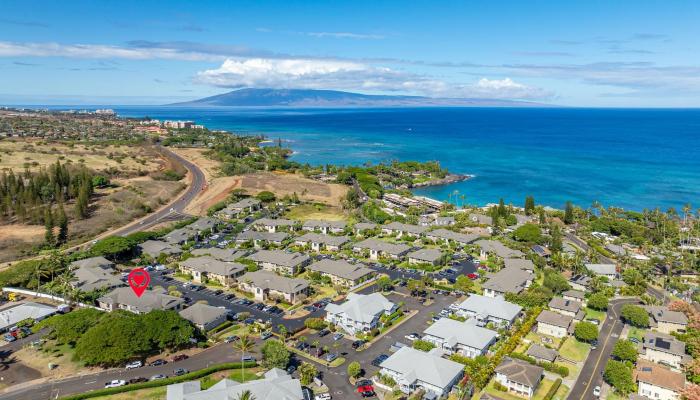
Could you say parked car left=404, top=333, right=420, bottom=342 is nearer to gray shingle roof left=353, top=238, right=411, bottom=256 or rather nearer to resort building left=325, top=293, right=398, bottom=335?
resort building left=325, top=293, right=398, bottom=335

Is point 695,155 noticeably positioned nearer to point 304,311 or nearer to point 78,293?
point 304,311

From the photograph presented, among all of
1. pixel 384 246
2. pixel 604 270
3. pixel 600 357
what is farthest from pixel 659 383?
pixel 384 246

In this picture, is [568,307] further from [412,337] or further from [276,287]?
[276,287]

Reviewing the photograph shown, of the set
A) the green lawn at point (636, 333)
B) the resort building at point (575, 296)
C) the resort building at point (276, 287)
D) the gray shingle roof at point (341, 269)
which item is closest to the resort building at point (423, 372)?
the resort building at point (276, 287)

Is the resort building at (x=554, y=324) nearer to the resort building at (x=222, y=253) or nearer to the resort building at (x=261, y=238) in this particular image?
the resort building at (x=222, y=253)

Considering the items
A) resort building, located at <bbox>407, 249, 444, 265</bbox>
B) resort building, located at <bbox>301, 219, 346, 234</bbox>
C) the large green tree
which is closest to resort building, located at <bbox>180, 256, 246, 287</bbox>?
resort building, located at <bbox>301, 219, 346, 234</bbox>

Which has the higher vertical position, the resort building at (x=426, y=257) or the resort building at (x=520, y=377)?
the resort building at (x=426, y=257)
